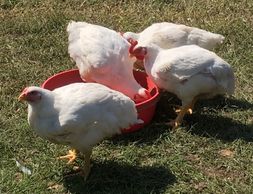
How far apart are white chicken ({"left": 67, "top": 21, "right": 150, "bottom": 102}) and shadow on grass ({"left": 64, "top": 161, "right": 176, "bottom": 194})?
847 millimetres

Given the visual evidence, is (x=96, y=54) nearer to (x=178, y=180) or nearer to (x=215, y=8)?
(x=178, y=180)

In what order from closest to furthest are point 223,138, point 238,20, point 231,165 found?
point 231,165, point 223,138, point 238,20

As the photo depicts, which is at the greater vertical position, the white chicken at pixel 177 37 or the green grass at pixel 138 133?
the white chicken at pixel 177 37

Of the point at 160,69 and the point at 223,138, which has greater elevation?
the point at 160,69

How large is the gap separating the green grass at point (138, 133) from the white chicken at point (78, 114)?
41 cm

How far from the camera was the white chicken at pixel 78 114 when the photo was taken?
4.52 m

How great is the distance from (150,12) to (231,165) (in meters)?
3.19

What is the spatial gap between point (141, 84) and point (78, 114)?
5.27ft

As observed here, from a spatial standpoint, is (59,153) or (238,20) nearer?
(59,153)

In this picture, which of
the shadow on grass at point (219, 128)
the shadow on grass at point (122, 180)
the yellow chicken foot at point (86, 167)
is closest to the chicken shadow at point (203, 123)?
the shadow on grass at point (219, 128)

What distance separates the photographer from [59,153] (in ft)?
16.8

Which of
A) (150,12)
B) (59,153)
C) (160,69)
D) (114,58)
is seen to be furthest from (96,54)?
(150,12)

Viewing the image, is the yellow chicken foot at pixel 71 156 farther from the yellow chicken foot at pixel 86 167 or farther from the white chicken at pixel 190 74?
the white chicken at pixel 190 74

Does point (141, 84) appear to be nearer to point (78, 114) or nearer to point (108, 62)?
point (108, 62)
